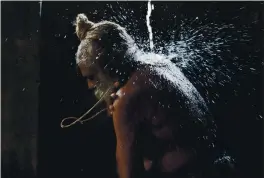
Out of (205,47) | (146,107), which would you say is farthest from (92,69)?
(205,47)

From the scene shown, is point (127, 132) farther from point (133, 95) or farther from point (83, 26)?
point (83, 26)

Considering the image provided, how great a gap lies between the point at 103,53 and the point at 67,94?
17 cm

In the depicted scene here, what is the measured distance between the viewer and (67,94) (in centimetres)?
116

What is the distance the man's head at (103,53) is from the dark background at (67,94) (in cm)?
3

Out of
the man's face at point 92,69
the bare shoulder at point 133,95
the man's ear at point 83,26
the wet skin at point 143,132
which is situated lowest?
the wet skin at point 143,132

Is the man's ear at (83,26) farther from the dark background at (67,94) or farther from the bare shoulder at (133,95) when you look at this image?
the bare shoulder at (133,95)

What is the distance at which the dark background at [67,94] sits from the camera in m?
1.13

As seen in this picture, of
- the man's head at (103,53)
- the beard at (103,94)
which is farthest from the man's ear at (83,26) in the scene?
the beard at (103,94)

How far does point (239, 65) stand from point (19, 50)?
0.71 metres

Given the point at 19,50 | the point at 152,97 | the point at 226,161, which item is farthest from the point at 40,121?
the point at 226,161

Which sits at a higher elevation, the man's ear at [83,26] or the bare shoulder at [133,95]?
the man's ear at [83,26]

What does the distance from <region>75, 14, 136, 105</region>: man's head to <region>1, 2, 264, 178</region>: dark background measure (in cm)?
3

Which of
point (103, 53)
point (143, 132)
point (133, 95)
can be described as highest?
point (103, 53)

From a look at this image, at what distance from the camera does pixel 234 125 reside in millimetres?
1132
